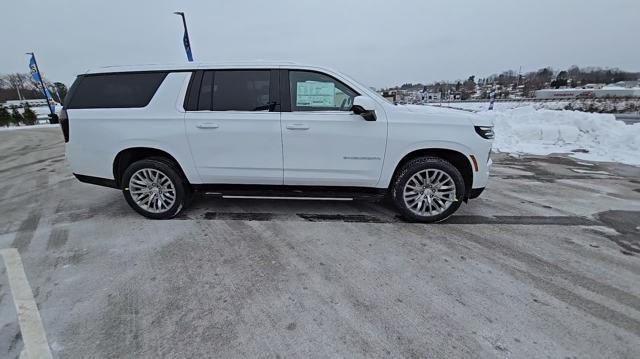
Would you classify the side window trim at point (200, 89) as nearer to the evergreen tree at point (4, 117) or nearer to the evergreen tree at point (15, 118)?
the evergreen tree at point (4, 117)

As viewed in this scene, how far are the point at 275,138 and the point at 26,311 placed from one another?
2.71 metres

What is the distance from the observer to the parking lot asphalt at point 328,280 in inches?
83.7

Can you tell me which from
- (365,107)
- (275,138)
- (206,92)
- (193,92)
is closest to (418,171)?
(365,107)

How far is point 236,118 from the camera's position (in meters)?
3.74

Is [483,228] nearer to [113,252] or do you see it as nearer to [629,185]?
[629,185]

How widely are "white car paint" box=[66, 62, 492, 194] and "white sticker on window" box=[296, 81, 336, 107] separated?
140 mm

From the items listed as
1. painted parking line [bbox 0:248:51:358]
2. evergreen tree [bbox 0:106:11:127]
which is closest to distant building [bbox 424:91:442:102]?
painted parking line [bbox 0:248:51:358]

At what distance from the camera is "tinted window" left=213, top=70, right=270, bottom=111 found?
3.77m

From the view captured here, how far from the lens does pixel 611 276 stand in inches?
112

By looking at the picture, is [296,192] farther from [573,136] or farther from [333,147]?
[573,136]

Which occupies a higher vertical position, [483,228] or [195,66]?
[195,66]

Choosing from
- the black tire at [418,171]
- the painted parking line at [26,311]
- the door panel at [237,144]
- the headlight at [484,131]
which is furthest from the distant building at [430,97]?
the painted parking line at [26,311]

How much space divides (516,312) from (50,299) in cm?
382

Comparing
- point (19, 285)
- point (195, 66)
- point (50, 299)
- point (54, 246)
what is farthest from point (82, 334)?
point (195, 66)
